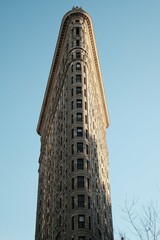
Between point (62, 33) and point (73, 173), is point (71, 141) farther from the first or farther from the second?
point (62, 33)

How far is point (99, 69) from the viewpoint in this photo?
117875 mm

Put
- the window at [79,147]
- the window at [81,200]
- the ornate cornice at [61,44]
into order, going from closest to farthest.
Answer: the window at [81,200], the window at [79,147], the ornate cornice at [61,44]

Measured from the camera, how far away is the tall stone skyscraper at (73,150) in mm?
70188

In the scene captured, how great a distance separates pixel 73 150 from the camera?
77.8 m

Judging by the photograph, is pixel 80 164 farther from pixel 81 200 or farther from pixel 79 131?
pixel 79 131

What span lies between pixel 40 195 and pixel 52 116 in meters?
22.0

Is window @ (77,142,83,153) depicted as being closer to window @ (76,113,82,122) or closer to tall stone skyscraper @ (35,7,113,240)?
tall stone skyscraper @ (35,7,113,240)

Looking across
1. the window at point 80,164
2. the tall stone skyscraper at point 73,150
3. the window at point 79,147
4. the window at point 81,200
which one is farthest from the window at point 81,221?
the window at point 79,147

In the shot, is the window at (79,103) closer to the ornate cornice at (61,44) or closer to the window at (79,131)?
the window at (79,131)

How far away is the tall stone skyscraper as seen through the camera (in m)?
70.2

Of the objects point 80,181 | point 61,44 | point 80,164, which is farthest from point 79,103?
point 61,44

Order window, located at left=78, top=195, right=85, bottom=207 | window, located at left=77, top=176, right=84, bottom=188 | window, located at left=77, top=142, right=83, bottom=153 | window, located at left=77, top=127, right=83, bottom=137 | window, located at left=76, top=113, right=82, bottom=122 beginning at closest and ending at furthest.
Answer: window, located at left=78, top=195, right=85, bottom=207, window, located at left=77, top=176, right=84, bottom=188, window, located at left=77, top=142, right=83, bottom=153, window, located at left=77, top=127, right=83, bottom=137, window, located at left=76, top=113, right=82, bottom=122

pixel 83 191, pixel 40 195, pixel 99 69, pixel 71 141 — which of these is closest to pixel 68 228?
pixel 83 191

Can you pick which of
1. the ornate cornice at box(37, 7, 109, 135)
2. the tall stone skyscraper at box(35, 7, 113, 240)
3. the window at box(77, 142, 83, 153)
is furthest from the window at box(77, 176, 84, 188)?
the ornate cornice at box(37, 7, 109, 135)
